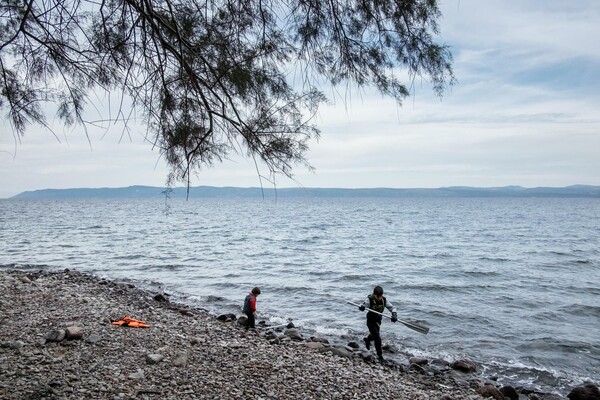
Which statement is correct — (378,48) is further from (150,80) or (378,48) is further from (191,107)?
(150,80)

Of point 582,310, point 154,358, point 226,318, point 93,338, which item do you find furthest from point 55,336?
point 582,310

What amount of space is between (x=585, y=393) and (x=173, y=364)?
8.19 metres

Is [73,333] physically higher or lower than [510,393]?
higher

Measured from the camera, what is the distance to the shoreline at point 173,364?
22.7 feet

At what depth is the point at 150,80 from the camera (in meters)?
5.07

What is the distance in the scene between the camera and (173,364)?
8148 millimetres

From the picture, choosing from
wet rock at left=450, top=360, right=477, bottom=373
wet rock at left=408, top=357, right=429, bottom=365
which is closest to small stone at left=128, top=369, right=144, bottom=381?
wet rock at left=408, top=357, right=429, bottom=365

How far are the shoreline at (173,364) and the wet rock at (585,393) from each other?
1.28 ft

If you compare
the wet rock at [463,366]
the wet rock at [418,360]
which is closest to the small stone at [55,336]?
the wet rock at [418,360]

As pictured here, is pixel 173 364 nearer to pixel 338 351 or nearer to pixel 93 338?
pixel 93 338

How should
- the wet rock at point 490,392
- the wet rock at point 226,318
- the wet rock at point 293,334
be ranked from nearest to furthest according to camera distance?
1. the wet rock at point 490,392
2. the wet rock at point 293,334
3. the wet rock at point 226,318

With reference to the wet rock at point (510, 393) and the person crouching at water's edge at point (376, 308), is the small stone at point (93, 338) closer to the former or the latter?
the person crouching at water's edge at point (376, 308)

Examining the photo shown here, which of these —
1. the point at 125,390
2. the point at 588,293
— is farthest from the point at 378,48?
the point at 588,293

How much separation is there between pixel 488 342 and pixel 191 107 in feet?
40.1
